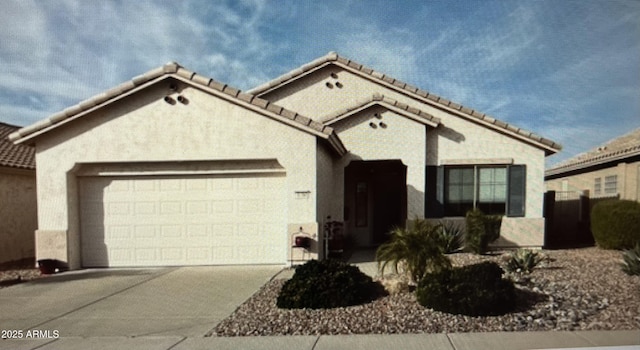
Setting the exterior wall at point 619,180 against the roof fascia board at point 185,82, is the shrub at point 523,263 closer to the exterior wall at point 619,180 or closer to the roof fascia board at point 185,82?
the roof fascia board at point 185,82

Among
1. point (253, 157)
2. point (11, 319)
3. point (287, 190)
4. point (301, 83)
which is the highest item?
point (301, 83)

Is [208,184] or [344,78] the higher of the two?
[344,78]

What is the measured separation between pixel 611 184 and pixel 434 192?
7869 millimetres

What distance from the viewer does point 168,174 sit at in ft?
27.6

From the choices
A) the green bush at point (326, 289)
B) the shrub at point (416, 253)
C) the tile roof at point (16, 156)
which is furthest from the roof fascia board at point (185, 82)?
the green bush at point (326, 289)

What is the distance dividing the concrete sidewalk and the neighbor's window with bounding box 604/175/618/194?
10646mm

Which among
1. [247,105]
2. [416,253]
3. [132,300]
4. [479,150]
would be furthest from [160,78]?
[479,150]

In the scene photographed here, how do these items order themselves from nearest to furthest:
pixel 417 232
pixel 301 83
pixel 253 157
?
pixel 417 232, pixel 253 157, pixel 301 83

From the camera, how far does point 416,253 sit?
5531 mm

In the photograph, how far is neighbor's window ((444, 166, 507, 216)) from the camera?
33.6ft

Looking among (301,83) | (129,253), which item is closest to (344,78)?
(301,83)

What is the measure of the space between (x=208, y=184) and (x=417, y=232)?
18.2 ft

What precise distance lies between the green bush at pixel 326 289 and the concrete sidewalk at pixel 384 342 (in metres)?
0.94

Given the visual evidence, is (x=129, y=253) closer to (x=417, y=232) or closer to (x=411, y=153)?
(x=417, y=232)
